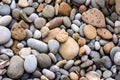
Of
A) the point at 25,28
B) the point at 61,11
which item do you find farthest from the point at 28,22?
the point at 61,11

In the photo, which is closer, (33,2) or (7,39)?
(7,39)

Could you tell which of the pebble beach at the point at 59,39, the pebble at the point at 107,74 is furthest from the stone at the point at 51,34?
the pebble at the point at 107,74

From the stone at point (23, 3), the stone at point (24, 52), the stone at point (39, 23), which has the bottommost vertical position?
the stone at point (24, 52)

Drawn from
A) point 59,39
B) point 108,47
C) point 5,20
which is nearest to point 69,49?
point 59,39

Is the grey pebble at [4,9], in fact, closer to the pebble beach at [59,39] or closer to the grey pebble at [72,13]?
the pebble beach at [59,39]

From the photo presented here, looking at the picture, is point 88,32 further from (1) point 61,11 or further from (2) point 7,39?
(2) point 7,39

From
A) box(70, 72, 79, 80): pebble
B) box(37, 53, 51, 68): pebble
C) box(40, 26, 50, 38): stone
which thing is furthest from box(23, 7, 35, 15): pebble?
box(70, 72, 79, 80): pebble
